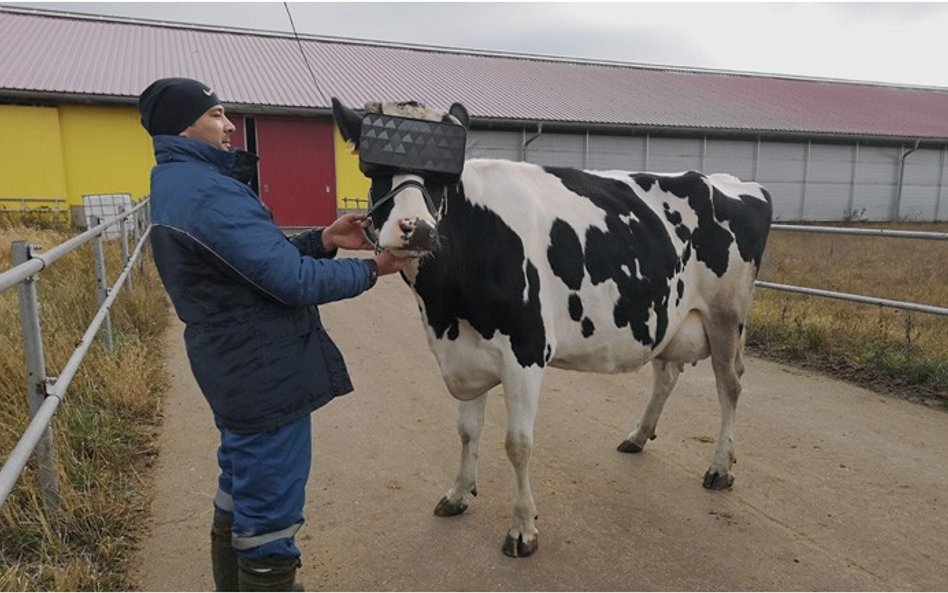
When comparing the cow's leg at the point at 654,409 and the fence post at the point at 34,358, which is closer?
the fence post at the point at 34,358

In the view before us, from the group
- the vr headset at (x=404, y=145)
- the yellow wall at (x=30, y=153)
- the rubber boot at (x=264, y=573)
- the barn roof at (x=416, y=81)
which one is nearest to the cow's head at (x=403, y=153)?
the vr headset at (x=404, y=145)

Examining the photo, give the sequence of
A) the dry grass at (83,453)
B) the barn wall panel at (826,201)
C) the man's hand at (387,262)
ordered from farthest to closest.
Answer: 1. the barn wall panel at (826,201)
2. the dry grass at (83,453)
3. the man's hand at (387,262)

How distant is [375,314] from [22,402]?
15.3 feet

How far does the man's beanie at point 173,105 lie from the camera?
2.03 metres

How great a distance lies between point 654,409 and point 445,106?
18.6 metres

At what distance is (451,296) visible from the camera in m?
2.91

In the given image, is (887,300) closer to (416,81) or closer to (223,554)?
(223,554)

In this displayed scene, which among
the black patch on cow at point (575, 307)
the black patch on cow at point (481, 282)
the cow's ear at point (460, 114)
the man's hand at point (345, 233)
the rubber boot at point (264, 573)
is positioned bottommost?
the rubber boot at point (264, 573)

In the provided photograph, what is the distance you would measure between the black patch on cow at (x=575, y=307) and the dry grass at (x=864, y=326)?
3392mm

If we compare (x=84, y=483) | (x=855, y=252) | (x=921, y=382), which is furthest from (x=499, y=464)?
(x=855, y=252)

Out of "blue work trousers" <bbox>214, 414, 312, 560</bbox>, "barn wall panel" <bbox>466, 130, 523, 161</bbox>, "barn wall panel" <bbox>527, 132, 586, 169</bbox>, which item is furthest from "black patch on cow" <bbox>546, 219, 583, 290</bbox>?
"barn wall panel" <bbox>527, 132, 586, 169</bbox>

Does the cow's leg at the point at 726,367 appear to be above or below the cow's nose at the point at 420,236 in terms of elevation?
below

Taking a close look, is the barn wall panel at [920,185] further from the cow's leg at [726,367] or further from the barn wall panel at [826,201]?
the cow's leg at [726,367]

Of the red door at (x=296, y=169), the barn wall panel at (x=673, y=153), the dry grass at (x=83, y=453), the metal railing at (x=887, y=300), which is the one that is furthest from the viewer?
the barn wall panel at (x=673, y=153)
